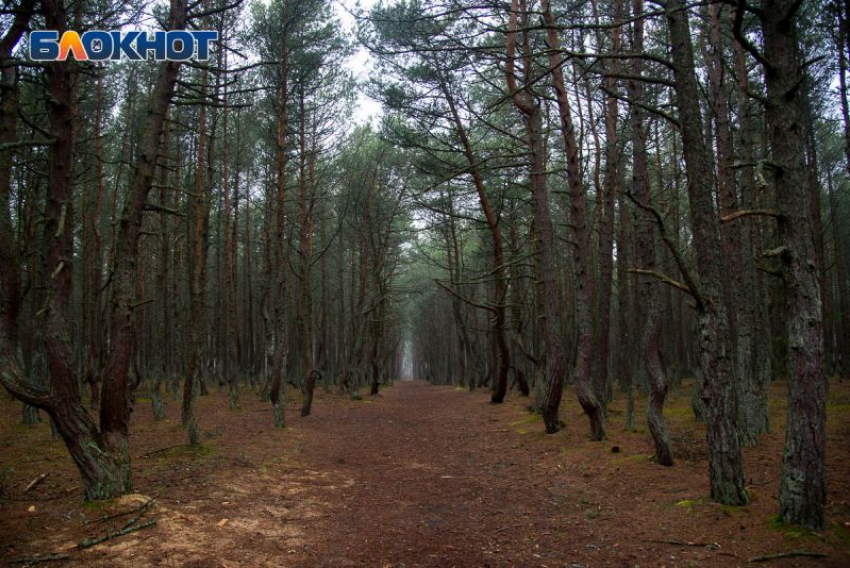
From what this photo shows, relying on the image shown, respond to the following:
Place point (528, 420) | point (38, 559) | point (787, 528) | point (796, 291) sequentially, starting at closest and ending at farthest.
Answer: point (38, 559) → point (787, 528) → point (796, 291) → point (528, 420)

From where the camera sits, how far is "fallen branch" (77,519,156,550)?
419 cm

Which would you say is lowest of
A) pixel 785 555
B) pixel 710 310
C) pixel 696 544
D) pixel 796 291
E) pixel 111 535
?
pixel 696 544

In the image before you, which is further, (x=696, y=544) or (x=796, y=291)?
(x=796, y=291)

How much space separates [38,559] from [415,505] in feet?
12.1

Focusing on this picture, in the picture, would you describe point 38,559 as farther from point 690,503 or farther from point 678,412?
point 678,412

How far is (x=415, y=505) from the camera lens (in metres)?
6.20

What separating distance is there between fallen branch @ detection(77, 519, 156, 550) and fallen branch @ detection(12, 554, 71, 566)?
8.9 inches

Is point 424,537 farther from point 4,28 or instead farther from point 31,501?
point 4,28

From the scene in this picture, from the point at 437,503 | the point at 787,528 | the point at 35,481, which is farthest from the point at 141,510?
the point at 787,528

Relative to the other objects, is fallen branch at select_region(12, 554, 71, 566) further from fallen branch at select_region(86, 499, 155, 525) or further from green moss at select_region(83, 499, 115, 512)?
green moss at select_region(83, 499, 115, 512)

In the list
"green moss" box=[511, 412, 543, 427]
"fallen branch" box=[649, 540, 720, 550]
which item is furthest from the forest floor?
"green moss" box=[511, 412, 543, 427]

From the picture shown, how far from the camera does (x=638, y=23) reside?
320 inches

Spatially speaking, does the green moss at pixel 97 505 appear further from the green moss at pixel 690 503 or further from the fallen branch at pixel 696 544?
the green moss at pixel 690 503

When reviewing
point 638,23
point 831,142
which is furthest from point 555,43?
point 831,142
